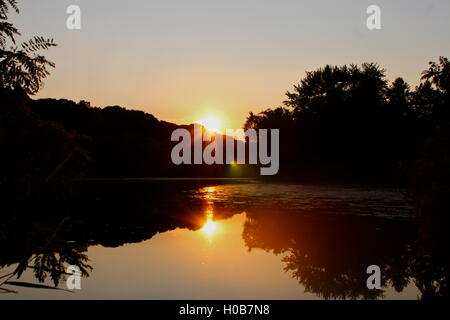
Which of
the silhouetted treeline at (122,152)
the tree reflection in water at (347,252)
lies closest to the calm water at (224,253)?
the tree reflection in water at (347,252)

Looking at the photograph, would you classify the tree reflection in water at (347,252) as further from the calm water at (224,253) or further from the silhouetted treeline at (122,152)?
the silhouetted treeline at (122,152)

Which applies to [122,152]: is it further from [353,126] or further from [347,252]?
[347,252]

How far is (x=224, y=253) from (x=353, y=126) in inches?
2178

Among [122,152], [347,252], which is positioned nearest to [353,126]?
[122,152]

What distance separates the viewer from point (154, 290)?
10.7 m

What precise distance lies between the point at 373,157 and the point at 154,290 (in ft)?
197

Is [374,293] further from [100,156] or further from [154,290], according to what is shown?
[100,156]

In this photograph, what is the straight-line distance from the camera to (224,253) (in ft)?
50.5

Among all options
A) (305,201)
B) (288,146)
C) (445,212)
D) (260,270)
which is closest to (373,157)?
(288,146)

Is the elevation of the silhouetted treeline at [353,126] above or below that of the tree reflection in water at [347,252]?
above

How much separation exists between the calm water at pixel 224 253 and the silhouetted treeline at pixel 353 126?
1586 inches

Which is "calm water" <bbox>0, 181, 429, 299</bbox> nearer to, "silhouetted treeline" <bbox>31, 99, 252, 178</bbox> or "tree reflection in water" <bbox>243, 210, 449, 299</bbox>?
"tree reflection in water" <bbox>243, 210, 449, 299</bbox>

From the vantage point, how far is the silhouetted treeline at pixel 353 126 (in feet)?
Result: 212

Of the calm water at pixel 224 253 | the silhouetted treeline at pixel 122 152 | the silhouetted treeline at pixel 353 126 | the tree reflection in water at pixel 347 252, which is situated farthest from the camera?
the silhouetted treeline at pixel 122 152
